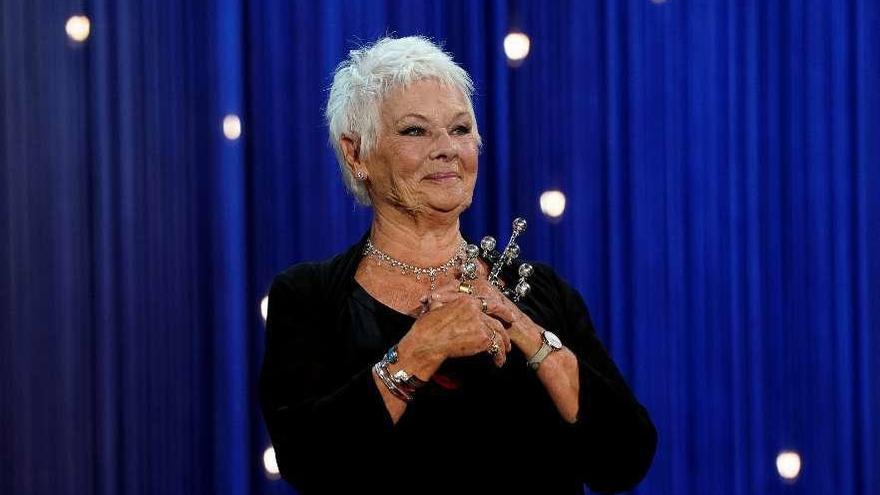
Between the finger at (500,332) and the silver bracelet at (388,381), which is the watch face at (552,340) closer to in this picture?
the finger at (500,332)

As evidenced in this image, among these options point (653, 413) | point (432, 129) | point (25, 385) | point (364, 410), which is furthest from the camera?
point (653, 413)

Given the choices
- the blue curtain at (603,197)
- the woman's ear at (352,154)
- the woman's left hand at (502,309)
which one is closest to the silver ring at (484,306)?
the woman's left hand at (502,309)

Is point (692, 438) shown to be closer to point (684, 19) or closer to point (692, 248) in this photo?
point (692, 248)

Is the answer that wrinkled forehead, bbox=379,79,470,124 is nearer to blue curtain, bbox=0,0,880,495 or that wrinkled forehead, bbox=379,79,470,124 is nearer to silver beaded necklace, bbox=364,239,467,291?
silver beaded necklace, bbox=364,239,467,291

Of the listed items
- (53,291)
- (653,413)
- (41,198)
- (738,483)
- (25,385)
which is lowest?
(738,483)

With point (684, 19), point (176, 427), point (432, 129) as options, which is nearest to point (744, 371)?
point (684, 19)

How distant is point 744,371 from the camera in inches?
91.4

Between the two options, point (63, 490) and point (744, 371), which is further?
point (744, 371)

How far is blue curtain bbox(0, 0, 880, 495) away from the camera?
7.11 ft

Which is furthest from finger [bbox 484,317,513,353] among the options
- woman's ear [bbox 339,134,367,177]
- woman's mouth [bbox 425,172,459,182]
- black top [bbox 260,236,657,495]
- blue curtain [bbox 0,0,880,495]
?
blue curtain [bbox 0,0,880,495]

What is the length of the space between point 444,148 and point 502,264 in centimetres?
20

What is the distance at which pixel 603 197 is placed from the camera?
2.33 meters

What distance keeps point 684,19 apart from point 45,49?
1365mm

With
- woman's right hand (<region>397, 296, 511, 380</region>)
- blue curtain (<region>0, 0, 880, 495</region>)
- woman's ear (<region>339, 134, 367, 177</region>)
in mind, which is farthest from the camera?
blue curtain (<region>0, 0, 880, 495</region>)
